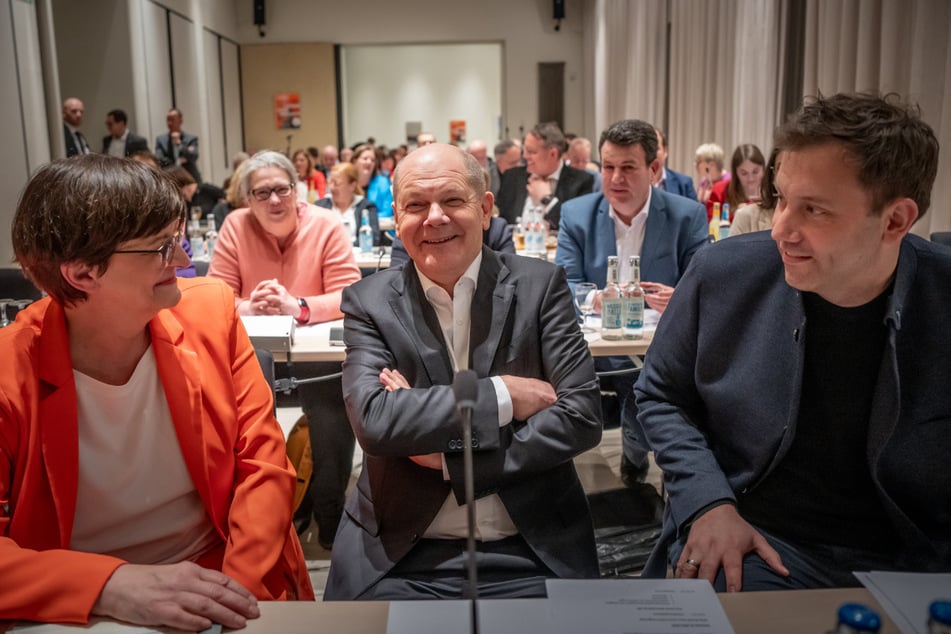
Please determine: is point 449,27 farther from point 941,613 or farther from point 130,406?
point 941,613

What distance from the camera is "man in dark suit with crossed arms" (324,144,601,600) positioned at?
1.73 m

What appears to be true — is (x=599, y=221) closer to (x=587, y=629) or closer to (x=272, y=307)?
(x=272, y=307)

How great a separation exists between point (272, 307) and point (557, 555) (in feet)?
6.18

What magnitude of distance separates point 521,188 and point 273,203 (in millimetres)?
4327

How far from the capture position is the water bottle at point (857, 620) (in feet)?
3.07

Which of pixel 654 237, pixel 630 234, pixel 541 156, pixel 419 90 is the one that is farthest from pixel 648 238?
pixel 419 90

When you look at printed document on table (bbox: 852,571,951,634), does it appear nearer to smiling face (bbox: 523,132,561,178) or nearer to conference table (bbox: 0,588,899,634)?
conference table (bbox: 0,588,899,634)

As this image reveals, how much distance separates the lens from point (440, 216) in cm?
196

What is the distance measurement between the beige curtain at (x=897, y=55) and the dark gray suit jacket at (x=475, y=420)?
254cm

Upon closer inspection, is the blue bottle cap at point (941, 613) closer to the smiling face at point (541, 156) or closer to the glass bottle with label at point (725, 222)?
the glass bottle with label at point (725, 222)

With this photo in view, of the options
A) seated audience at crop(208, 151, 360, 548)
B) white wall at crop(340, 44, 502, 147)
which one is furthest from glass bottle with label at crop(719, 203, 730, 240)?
white wall at crop(340, 44, 502, 147)

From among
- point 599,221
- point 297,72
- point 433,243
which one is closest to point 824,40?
point 599,221

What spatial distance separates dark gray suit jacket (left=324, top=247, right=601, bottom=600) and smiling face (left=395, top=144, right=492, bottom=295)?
0.21 ft

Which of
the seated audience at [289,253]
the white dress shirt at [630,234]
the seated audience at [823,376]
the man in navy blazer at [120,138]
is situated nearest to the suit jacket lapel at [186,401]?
the seated audience at [823,376]
